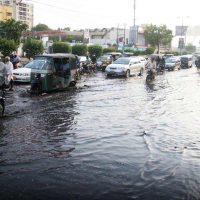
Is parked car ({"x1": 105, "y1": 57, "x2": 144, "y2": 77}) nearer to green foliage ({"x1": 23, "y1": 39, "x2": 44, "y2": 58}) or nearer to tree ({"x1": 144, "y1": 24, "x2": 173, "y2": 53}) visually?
green foliage ({"x1": 23, "y1": 39, "x2": 44, "y2": 58})

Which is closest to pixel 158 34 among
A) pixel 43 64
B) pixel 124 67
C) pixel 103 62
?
pixel 103 62

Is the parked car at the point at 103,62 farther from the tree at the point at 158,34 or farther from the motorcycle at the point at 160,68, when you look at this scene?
the tree at the point at 158,34

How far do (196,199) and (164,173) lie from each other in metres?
1.32

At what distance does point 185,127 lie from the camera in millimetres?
12156

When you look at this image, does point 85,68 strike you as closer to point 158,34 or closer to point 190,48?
point 158,34

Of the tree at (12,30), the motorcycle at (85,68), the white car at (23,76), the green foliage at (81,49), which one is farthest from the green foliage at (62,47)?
the white car at (23,76)

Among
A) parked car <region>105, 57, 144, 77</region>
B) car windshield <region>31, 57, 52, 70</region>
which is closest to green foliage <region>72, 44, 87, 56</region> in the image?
parked car <region>105, 57, 144, 77</region>

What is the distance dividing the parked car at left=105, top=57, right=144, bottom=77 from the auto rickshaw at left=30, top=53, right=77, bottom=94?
11063mm

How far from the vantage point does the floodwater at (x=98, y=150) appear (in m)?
6.64

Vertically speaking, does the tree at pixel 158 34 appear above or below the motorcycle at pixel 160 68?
above

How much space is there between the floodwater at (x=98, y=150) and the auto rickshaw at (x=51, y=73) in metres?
1.51

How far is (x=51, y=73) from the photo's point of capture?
60.3ft

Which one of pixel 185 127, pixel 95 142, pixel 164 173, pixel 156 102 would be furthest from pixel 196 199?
pixel 156 102

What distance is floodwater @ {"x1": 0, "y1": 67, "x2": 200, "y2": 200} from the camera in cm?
664
